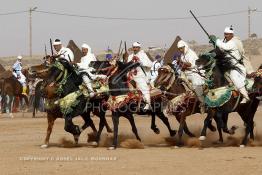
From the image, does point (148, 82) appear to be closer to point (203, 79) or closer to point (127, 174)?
point (203, 79)

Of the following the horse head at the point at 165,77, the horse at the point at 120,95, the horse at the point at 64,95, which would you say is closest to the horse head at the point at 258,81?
the horse head at the point at 165,77

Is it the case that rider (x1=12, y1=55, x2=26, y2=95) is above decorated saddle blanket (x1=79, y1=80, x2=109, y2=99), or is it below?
above

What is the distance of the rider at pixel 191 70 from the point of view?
1791 cm

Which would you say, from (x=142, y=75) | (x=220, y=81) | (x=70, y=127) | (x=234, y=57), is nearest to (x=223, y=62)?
(x=234, y=57)

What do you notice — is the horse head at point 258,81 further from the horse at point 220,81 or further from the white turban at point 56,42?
the white turban at point 56,42

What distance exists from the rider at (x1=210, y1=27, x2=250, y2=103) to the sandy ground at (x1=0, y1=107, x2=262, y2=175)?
5.32 feet

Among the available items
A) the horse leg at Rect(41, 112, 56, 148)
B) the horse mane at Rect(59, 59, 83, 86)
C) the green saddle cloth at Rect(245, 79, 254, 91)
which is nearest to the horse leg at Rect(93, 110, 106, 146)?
the horse mane at Rect(59, 59, 83, 86)

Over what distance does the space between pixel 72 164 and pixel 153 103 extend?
5.29 m

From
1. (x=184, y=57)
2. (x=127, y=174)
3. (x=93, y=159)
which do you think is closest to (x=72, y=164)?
(x=93, y=159)

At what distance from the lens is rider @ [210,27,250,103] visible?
17906 mm

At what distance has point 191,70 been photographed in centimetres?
1809

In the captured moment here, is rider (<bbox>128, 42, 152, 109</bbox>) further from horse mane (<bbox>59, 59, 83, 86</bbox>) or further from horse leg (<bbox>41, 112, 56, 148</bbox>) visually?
horse leg (<bbox>41, 112, 56, 148</bbox>)

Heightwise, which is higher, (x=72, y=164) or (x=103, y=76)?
(x=103, y=76)

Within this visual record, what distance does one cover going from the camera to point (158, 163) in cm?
1446
